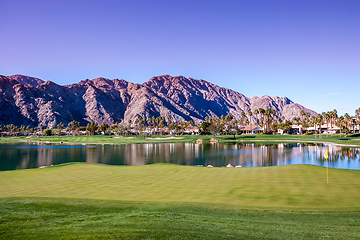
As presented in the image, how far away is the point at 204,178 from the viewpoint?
18.1 metres

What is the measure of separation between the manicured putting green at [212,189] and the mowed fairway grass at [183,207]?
0.05 meters

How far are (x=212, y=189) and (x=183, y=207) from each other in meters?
3.99

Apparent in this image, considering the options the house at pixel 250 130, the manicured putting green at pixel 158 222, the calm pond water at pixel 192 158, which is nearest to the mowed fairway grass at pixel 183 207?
the manicured putting green at pixel 158 222

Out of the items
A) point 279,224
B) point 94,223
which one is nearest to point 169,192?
point 94,223

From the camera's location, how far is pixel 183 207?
10852 millimetres

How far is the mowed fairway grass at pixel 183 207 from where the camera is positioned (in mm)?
7566

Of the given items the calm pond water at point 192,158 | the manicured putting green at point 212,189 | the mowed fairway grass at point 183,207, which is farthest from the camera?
the calm pond water at point 192,158

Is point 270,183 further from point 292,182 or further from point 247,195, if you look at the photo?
point 247,195

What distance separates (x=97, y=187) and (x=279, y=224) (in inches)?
444

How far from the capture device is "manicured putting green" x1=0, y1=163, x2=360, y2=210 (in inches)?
465

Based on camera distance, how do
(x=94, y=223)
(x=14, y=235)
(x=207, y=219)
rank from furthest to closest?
1. (x=207, y=219)
2. (x=94, y=223)
3. (x=14, y=235)

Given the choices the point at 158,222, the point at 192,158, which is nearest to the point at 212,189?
the point at 158,222

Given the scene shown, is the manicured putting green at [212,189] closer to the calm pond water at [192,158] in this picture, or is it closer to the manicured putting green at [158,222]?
the manicured putting green at [158,222]

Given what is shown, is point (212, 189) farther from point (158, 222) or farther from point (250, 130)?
point (250, 130)
